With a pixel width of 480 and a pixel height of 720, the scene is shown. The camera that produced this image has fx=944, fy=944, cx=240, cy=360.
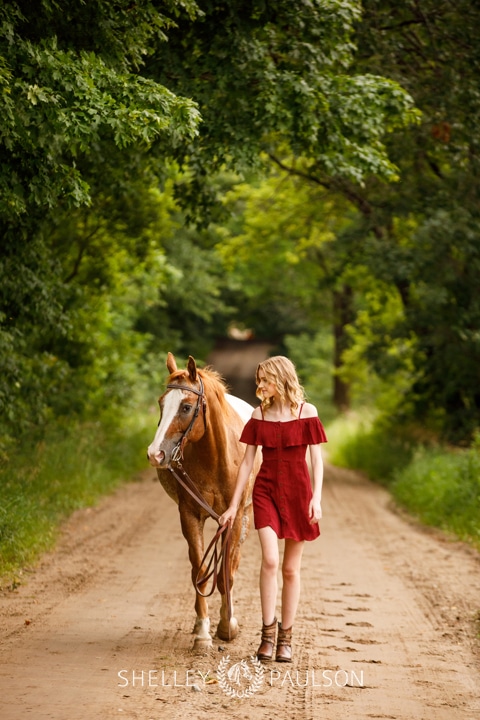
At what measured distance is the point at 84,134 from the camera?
335 inches

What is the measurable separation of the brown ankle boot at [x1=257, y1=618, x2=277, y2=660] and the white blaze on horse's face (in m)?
1.32

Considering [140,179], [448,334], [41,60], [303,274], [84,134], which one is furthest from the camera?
[303,274]

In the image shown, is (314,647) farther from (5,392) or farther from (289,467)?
(5,392)

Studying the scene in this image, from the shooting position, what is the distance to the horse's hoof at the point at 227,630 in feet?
23.0

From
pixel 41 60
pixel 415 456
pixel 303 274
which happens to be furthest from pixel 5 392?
pixel 303 274

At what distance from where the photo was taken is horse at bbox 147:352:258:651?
264 inches

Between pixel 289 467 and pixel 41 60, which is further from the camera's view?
pixel 41 60

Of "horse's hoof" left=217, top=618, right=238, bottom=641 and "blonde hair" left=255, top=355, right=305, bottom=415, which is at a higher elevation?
"blonde hair" left=255, top=355, right=305, bottom=415

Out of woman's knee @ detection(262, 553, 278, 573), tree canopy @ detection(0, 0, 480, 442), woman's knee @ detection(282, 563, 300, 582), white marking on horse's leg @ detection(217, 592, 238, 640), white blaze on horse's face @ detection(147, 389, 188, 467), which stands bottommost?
white marking on horse's leg @ detection(217, 592, 238, 640)

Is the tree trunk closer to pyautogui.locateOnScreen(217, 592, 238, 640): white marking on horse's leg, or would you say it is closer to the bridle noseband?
pyautogui.locateOnScreen(217, 592, 238, 640): white marking on horse's leg

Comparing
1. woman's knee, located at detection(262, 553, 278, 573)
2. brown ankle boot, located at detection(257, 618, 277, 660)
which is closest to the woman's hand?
woman's knee, located at detection(262, 553, 278, 573)

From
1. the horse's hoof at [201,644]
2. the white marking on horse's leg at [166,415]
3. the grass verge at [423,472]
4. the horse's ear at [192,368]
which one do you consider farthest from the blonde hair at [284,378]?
the grass verge at [423,472]

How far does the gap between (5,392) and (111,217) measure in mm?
6111

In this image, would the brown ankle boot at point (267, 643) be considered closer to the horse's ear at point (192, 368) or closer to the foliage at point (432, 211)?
the horse's ear at point (192, 368)
